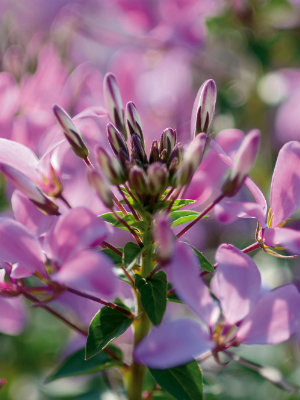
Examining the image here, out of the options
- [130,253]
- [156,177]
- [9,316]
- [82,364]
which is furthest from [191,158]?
[9,316]

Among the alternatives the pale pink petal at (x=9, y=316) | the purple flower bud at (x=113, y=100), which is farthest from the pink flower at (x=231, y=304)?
the pale pink petal at (x=9, y=316)

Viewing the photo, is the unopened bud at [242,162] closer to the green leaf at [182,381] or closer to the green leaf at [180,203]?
the green leaf at [180,203]

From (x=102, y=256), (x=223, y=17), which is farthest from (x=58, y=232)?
(x=223, y=17)

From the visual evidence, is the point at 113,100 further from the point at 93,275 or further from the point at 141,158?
the point at 93,275

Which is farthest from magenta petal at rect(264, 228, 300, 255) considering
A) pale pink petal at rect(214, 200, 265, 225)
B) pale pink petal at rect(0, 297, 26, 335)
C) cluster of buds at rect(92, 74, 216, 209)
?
pale pink petal at rect(0, 297, 26, 335)

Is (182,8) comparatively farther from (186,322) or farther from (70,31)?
(186,322)

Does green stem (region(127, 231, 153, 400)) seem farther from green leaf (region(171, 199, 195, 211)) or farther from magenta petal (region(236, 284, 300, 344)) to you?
magenta petal (region(236, 284, 300, 344))
